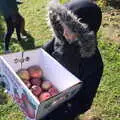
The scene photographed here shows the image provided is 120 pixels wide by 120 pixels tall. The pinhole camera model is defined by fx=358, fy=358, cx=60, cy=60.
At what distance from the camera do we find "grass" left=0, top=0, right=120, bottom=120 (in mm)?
5082

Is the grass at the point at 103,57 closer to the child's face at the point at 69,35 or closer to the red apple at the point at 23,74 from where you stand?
the red apple at the point at 23,74

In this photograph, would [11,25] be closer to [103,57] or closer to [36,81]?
[103,57]

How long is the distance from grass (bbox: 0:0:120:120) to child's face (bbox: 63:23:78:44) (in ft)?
6.89

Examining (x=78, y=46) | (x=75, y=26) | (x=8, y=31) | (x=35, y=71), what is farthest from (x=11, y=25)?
(x=75, y=26)

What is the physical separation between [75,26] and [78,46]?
0.74 feet

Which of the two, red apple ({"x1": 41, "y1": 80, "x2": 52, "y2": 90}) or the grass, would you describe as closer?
red apple ({"x1": 41, "y1": 80, "x2": 52, "y2": 90})

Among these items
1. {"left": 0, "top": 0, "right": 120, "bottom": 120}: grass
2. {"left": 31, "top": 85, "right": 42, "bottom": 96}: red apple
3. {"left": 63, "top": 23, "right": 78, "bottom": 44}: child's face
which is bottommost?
{"left": 0, "top": 0, "right": 120, "bottom": 120}: grass

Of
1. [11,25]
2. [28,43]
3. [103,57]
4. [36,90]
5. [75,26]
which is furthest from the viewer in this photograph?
[28,43]

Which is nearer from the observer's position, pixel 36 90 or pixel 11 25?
pixel 36 90

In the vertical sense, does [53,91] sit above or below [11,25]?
above

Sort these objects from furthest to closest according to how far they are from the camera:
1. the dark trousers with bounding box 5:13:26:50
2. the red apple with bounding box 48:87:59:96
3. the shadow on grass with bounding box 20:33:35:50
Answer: the shadow on grass with bounding box 20:33:35:50
the dark trousers with bounding box 5:13:26:50
the red apple with bounding box 48:87:59:96

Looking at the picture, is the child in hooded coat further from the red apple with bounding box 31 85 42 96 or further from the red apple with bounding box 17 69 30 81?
the red apple with bounding box 17 69 30 81

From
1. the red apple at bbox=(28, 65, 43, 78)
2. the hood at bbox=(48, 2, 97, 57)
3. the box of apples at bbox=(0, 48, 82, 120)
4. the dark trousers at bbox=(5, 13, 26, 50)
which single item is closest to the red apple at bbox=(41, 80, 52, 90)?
the box of apples at bbox=(0, 48, 82, 120)

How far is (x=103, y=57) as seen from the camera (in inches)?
246
